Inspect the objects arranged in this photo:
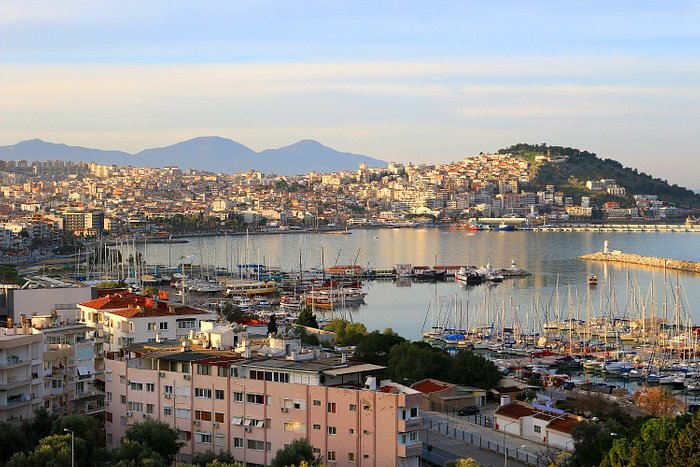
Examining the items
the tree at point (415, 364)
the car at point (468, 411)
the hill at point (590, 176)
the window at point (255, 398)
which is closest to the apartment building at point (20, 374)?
the window at point (255, 398)

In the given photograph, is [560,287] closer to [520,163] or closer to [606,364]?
[606,364]

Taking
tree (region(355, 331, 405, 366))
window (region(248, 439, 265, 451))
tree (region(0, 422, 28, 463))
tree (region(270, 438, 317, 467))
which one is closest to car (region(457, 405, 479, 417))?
tree (region(355, 331, 405, 366))

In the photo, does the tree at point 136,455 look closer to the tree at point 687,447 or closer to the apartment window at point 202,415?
the apartment window at point 202,415

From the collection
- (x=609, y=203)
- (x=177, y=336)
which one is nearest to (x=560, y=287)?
(x=177, y=336)

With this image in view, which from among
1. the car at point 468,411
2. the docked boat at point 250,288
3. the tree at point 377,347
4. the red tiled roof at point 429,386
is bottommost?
the docked boat at point 250,288

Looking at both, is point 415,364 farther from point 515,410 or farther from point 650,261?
point 650,261

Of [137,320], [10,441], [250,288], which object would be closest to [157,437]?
[10,441]
